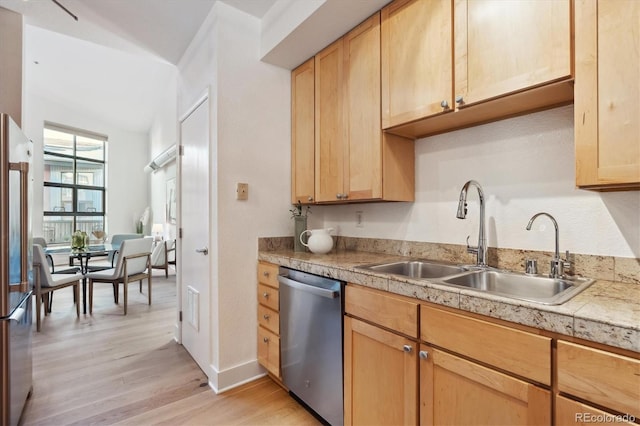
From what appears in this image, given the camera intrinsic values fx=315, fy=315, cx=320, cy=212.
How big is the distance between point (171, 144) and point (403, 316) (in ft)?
20.1

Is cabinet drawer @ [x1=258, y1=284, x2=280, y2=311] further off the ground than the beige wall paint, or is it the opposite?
the beige wall paint

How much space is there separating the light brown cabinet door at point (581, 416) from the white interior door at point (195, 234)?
2.01 meters

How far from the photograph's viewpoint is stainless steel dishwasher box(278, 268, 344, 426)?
1659mm

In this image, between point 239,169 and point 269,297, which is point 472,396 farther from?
point 239,169

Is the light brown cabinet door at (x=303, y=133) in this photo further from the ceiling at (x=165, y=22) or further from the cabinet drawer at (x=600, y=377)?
the cabinet drawer at (x=600, y=377)

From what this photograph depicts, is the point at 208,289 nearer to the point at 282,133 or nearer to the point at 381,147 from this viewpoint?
the point at 282,133

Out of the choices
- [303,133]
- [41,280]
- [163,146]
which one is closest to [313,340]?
[303,133]

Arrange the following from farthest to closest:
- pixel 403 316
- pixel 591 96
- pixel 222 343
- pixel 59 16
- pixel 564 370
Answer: pixel 59 16
pixel 222 343
pixel 403 316
pixel 591 96
pixel 564 370

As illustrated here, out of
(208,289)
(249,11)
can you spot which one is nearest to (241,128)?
(249,11)

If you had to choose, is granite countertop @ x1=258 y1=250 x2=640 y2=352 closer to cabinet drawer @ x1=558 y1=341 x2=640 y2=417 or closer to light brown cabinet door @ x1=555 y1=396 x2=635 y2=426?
cabinet drawer @ x1=558 y1=341 x2=640 y2=417

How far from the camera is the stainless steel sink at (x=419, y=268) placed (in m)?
1.70

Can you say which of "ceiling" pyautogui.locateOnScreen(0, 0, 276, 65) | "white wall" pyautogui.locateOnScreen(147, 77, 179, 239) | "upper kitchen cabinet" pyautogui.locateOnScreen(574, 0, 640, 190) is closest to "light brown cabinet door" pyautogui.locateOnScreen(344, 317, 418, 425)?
"upper kitchen cabinet" pyautogui.locateOnScreen(574, 0, 640, 190)

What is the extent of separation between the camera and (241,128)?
7.47ft

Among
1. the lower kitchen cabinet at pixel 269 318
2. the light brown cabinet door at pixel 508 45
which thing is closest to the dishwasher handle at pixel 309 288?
the lower kitchen cabinet at pixel 269 318
